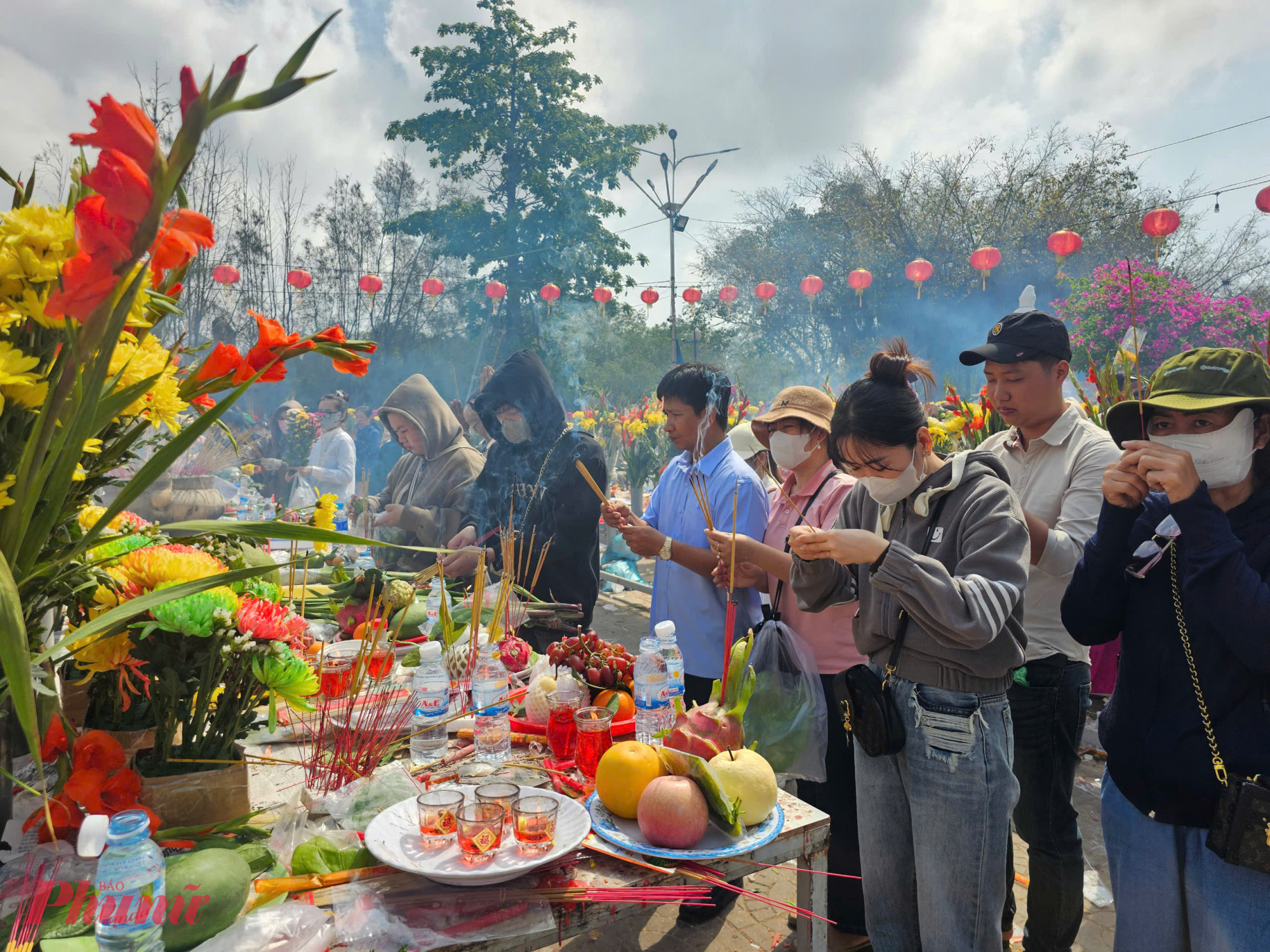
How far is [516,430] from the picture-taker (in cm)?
421

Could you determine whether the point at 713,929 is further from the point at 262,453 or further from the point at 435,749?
the point at 262,453

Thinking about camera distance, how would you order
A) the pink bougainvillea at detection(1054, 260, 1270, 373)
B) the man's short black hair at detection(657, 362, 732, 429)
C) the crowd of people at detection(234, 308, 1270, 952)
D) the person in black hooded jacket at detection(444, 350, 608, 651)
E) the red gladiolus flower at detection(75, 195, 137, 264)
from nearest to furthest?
1. the red gladiolus flower at detection(75, 195, 137, 264)
2. the crowd of people at detection(234, 308, 1270, 952)
3. the man's short black hair at detection(657, 362, 732, 429)
4. the person in black hooded jacket at detection(444, 350, 608, 651)
5. the pink bougainvillea at detection(1054, 260, 1270, 373)

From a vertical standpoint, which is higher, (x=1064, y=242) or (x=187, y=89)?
(x=1064, y=242)

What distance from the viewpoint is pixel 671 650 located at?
6.82ft

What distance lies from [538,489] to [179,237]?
9.88 ft

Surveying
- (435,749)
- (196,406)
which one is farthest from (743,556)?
(196,406)

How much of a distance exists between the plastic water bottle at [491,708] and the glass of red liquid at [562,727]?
4.5 inches

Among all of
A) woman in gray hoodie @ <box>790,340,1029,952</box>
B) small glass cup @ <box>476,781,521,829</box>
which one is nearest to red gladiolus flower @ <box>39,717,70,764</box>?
small glass cup @ <box>476,781,521,829</box>

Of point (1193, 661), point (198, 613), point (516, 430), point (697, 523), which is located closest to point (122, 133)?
point (198, 613)

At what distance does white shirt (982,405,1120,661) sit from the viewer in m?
2.04

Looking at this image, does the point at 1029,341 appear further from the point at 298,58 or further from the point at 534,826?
the point at 298,58

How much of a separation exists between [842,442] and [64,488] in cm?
153

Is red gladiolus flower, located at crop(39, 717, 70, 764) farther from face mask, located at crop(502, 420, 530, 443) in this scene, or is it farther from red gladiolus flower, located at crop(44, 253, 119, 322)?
face mask, located at crop(502, 420, 530, 443)

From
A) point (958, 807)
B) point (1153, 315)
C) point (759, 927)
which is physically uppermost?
point (1153, 315)
